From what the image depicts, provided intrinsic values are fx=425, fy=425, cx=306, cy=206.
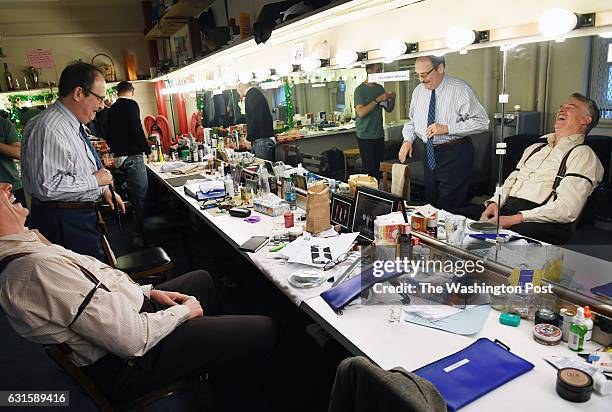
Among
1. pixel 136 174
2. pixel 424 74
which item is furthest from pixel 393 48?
pixel 136 174

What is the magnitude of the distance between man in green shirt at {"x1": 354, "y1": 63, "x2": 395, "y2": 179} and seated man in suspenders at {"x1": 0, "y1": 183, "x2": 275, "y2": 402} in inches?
47.3

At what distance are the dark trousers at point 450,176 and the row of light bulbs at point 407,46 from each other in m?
0.46

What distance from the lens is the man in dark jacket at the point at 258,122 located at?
3.86 metres

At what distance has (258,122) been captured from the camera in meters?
4.01

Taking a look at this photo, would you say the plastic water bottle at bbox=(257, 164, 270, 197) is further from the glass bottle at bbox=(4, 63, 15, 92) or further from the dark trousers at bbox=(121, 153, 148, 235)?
the glass bottle at bbox=(4, 63, 15, 92)

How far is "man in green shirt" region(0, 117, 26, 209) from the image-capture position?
3955mm

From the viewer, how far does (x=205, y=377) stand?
6.00 feet

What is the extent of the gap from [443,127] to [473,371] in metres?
1.29

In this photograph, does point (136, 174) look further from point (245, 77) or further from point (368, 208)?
point (368, 208)

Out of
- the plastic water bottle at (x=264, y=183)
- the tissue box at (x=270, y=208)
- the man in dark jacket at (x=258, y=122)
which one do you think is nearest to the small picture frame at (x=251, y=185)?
the plastic water bottle at (x=264, y=183)

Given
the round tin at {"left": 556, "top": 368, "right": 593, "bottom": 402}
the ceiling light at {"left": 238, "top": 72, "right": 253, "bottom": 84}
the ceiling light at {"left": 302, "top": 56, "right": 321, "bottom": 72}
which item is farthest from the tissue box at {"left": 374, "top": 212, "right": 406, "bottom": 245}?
the ceiling light at {"left": 238, "top": 72, "right": 253, "bottom": 84}

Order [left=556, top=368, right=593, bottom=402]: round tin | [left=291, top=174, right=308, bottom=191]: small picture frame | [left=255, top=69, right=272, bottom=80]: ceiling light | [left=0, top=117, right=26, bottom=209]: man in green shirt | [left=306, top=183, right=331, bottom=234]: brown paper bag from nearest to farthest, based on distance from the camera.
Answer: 1. [left=556, top=368, right=593, bottom=402]: round tin
2. [left=306, top=183, right=331, bottom=234]: brown paper bag
3. [left=291, top=174, right=308, bottom=191]: small picture frame
4. [left=255, top=69, right=272, bottom=80]: ceiling light
5. [left=0, top=117, right=26, bottom=209]: man in green shirt

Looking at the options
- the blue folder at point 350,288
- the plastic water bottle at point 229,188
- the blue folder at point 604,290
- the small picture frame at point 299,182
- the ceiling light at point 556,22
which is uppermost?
the ceiling light at point 556,22

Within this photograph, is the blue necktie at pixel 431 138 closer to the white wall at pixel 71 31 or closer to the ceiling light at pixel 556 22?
the ceiling light at pixel 556 22
